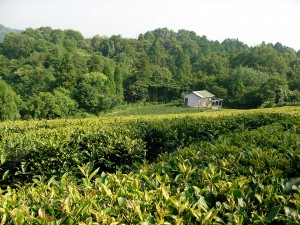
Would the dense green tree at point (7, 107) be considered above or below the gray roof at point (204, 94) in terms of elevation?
below

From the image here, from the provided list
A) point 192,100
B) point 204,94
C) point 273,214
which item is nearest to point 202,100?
point 204,94

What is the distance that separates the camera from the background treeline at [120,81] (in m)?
41.9

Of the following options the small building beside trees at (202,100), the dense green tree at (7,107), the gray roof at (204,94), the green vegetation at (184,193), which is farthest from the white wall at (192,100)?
the green vegetation at (184,193)

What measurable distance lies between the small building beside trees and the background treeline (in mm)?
2218

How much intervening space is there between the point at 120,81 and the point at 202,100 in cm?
1913

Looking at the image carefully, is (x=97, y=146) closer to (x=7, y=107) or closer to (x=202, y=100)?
(x=7, y=107)

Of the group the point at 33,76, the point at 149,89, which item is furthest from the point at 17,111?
the point at 149,89

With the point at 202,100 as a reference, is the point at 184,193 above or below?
above

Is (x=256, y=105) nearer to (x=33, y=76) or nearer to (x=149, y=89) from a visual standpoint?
(x=149, y=89)

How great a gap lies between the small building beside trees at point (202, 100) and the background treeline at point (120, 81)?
7.28 ft

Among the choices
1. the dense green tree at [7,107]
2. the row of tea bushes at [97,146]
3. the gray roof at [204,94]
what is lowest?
the dense green tree at [7,107]

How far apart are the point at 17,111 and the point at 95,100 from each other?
13.0m

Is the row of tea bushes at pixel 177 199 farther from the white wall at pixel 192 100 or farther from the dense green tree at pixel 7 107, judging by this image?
the white wall at pixel 192 100

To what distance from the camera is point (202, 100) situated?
2061 inches
